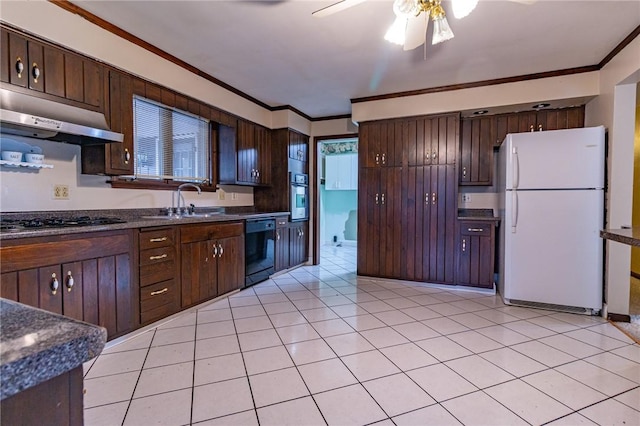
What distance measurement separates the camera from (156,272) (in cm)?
258

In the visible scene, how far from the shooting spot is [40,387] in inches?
18.1

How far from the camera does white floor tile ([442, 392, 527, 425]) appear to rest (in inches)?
60.2

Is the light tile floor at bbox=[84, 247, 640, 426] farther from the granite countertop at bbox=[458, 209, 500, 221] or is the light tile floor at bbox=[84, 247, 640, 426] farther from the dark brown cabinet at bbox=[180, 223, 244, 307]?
the granite countertop at bbox=[458, 209, 500, 221]

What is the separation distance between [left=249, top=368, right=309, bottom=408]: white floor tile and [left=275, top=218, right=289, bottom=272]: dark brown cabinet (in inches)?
98.2

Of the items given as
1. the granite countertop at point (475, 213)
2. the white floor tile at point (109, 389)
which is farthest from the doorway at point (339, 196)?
the white floor tile at point (109, 389)

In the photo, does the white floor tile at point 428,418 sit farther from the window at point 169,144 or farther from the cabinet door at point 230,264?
the window at point 169,144

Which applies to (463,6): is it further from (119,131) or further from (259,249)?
(259,249)

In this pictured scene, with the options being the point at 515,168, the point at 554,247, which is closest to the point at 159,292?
the point at 515,168

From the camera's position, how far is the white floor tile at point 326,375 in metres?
1.81

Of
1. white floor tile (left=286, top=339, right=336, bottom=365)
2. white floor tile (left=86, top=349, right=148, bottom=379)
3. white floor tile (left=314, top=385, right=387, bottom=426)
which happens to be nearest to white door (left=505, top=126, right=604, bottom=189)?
white floor tile (left=286, top=339, right=336, bottom=365)

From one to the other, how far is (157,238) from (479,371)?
2.54 m

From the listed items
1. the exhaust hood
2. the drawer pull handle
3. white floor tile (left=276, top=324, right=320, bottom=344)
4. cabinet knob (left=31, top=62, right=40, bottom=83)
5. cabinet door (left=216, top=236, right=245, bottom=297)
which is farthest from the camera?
cabinet door (left=216, top=236, right=245, bottom=297)

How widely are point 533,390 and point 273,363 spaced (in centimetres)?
154

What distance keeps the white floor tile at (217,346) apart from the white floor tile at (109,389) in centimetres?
40
